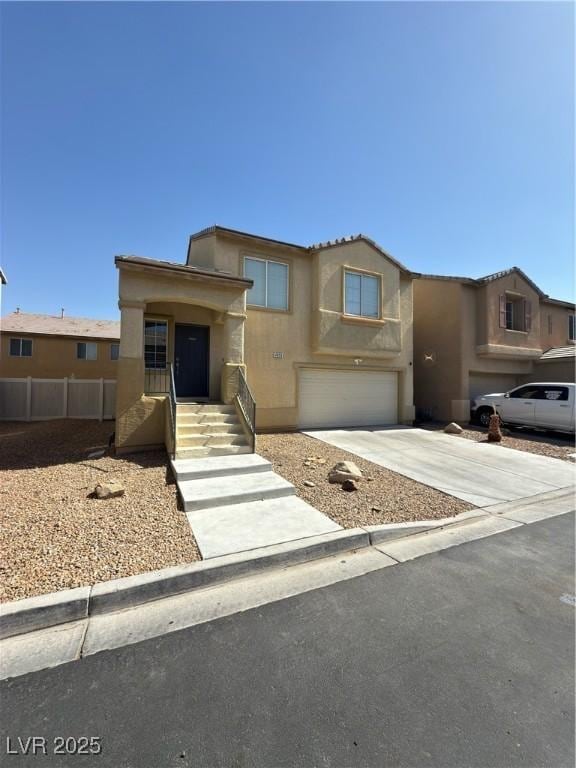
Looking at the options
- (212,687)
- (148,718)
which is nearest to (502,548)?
(212,687)

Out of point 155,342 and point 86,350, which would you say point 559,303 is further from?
point 86,350

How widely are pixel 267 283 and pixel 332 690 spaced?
10700mm

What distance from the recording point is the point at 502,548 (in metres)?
4.23

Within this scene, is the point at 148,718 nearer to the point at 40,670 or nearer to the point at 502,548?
the point at 40,670

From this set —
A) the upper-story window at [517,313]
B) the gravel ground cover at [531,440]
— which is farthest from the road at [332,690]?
the upper-story window at [517,313]

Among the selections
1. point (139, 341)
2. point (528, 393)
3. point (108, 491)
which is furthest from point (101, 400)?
point (528, 393)

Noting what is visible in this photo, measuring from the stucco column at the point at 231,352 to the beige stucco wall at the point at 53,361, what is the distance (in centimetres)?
1426

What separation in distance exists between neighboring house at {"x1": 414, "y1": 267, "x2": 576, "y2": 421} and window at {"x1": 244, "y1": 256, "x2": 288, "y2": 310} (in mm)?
6418

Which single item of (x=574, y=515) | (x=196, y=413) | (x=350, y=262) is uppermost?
(x=350, y=262)

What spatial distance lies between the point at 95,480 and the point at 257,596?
431 centimetres

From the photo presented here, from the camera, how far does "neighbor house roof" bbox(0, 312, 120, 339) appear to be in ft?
66.8

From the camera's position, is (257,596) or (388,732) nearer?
(388,732)

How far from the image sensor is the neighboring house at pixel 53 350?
64.7ft

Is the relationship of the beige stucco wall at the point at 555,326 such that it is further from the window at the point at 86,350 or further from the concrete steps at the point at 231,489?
the window at the point at 86,350
